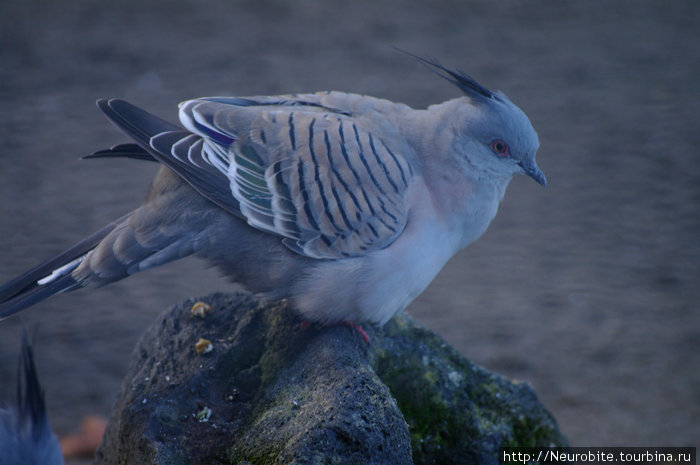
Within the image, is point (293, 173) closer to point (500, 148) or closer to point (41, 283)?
point (500, 148)

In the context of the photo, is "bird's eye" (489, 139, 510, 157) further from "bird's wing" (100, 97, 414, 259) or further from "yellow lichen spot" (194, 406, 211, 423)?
"yellow lichen spot" (194, 406, 211, 423)

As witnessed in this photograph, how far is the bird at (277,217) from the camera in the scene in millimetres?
3326

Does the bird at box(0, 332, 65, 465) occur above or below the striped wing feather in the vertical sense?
below

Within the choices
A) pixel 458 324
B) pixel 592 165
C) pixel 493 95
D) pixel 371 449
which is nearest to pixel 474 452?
pixel 371 449

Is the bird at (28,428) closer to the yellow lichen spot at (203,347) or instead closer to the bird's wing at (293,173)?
the yellow lichen spot at (203,347)

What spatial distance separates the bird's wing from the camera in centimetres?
334

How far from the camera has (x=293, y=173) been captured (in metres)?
3.38

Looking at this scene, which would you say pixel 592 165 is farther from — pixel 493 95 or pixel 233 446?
pixel 233 446

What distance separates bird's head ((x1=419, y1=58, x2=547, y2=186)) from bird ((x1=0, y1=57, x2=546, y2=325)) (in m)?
0.38

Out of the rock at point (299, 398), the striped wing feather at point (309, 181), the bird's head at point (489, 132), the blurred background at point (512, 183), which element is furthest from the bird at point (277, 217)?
the blurred background at point (512, 183)

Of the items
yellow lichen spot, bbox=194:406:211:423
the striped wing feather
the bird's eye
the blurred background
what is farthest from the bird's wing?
the blurred background

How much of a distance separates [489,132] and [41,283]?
226cm

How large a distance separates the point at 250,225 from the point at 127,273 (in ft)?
1.94

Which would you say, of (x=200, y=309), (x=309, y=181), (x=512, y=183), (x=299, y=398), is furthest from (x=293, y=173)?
(x=512, y=183)
